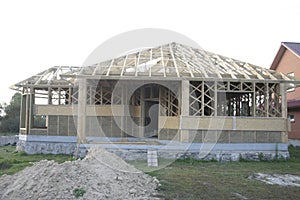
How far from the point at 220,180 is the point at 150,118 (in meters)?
8.82

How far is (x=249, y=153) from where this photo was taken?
13359 mm

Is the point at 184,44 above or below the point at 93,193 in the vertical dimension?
above

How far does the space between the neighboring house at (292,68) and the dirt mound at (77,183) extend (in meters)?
14.8

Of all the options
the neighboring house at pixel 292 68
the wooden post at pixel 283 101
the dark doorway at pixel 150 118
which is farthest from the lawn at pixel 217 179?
the neighboring house at pixel 292 68

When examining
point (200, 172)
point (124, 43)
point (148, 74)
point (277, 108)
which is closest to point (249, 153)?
point (277, 108)

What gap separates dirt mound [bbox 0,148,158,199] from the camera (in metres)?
7.14

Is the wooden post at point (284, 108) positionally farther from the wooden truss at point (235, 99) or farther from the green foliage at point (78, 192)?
the green foliage at point (78, 192)

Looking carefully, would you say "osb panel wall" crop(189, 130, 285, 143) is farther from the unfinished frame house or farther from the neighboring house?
the neighboring house

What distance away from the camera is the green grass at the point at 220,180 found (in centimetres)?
769

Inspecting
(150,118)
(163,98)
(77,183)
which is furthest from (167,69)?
(77,183)

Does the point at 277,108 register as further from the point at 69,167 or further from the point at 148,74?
the point at 69,167

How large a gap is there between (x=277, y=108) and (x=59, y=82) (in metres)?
11.9

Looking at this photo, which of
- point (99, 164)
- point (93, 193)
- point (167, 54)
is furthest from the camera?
point (167, 54)

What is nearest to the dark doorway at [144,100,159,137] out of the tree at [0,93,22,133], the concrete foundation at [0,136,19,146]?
the concrete foundation at [0,136,19,146]
